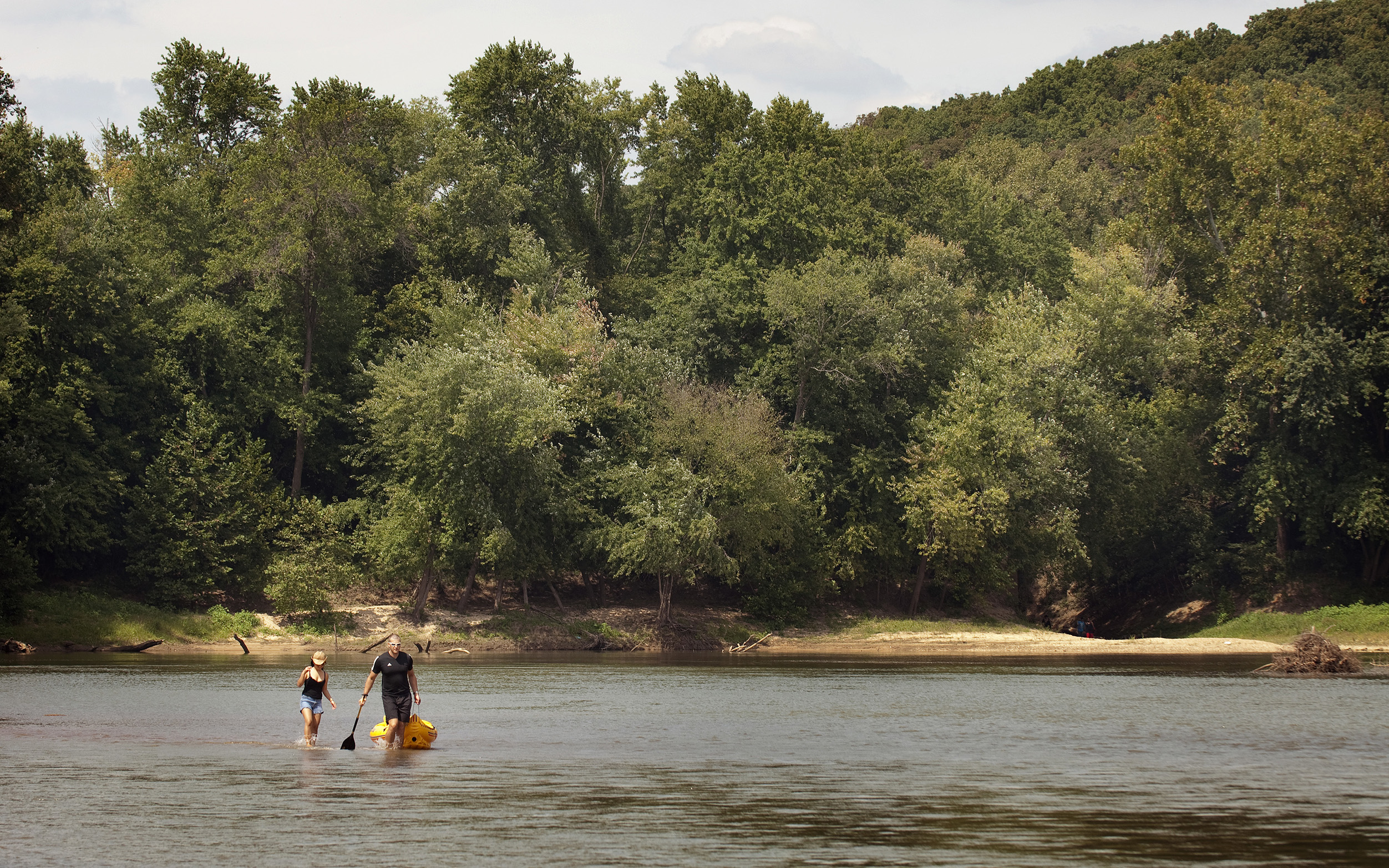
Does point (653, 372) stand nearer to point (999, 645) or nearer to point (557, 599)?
point (557, 599)

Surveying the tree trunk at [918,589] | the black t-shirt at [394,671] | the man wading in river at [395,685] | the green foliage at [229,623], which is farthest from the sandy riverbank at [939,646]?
the black t-shirt at [394,671]

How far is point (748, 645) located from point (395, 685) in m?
41.5

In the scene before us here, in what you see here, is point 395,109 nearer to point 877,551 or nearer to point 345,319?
point 345,319

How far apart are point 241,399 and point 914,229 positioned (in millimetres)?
47582

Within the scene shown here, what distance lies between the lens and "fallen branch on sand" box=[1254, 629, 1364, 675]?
4316 cm

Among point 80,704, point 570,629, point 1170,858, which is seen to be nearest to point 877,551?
point 570,629

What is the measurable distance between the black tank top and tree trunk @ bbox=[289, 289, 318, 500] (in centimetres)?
4184

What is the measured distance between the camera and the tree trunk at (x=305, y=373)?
214 ft

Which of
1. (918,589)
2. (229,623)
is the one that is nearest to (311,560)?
(229,623)

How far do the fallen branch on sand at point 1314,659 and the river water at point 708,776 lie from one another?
12.7 ft

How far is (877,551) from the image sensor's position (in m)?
69.1

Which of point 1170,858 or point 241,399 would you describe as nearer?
point 1170,858

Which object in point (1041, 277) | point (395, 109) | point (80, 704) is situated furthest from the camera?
point (1041, 277)

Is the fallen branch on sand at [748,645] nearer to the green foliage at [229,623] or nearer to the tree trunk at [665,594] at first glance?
the tree trunk at [665,594]
